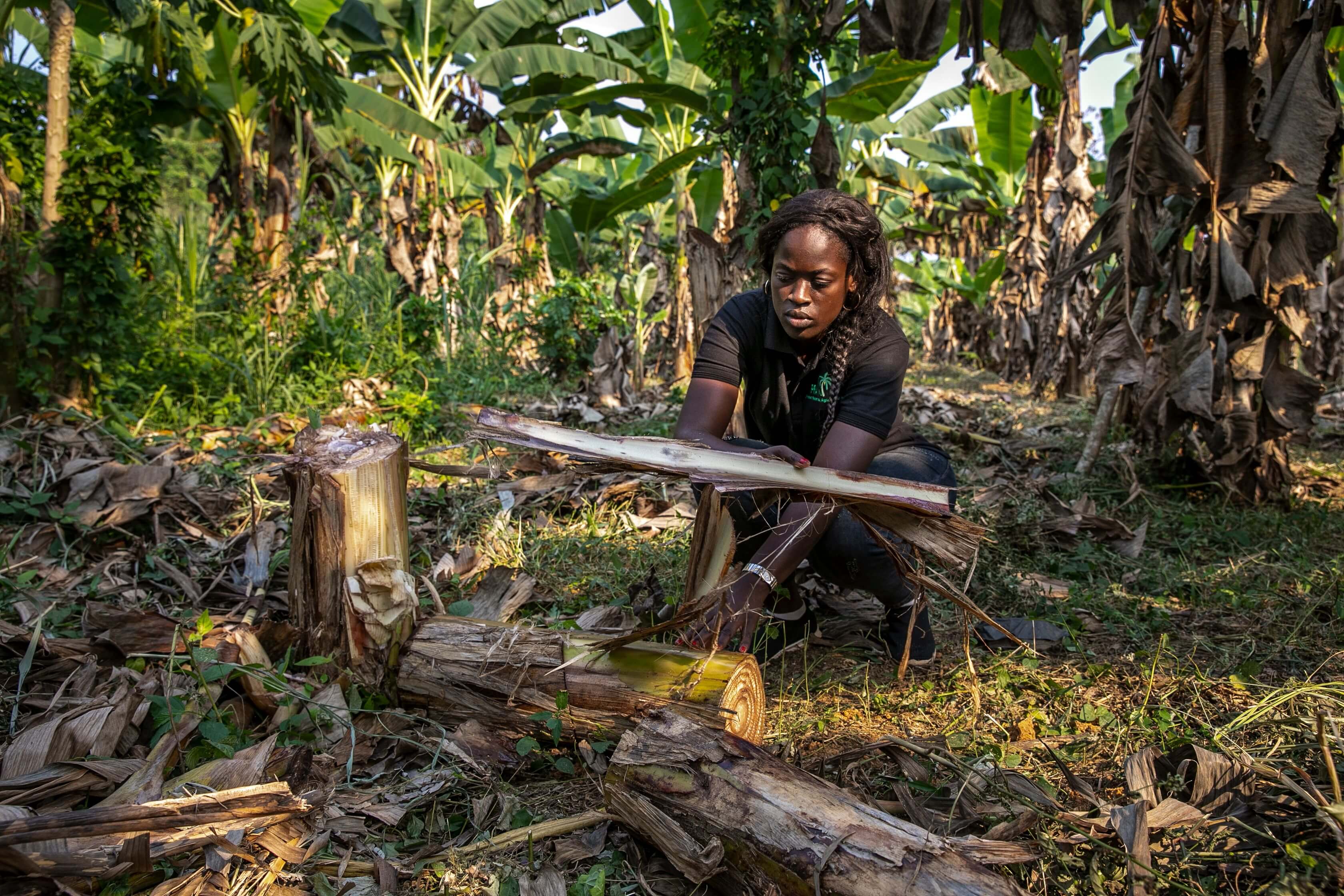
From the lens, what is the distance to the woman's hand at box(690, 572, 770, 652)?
220 centimetres

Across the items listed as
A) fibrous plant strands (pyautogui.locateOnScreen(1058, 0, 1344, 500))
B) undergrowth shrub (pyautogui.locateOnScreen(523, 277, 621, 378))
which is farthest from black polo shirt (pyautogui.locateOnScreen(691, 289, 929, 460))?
undergrowth shrub (pyautogui.locateOnScreen(523, 277, 621, 378))

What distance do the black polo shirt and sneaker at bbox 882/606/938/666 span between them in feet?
1.80

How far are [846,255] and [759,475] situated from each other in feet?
3.07

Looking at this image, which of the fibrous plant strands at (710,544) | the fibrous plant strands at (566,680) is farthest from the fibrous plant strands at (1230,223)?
the fibrous plant strands at (566,680)

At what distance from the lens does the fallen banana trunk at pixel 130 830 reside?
4.96 ft

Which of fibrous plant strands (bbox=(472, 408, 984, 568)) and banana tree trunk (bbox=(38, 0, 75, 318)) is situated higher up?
banana tree trunk (bbox=(38, 0, 75, 318))

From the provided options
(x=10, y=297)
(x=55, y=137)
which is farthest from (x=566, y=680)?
(x=55, y=137)

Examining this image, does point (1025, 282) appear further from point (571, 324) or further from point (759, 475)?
point (759, 475)

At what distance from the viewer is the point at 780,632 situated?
2.90 meters

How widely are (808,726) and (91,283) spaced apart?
14.2 ft

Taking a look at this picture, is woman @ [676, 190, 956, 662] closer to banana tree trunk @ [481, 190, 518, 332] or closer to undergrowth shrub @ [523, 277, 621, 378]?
undergrowth shrub @ [523, 277, 621, 378]

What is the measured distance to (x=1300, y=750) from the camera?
1924mm

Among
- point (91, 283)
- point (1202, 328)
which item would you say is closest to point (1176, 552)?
point (1202, 328)

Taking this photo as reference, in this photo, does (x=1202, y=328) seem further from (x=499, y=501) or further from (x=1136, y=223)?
(x=499, y=501)
